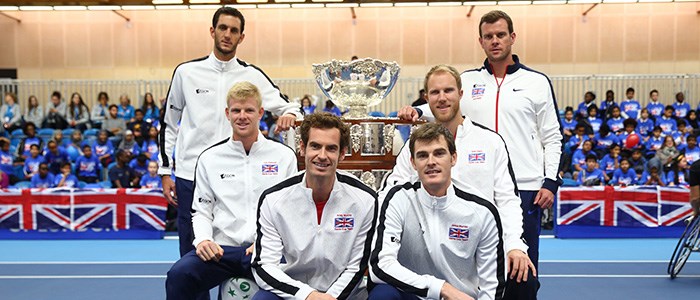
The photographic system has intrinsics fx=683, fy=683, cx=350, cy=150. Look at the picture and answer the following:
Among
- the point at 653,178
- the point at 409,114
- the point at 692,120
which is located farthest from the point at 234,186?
the point at 692,120

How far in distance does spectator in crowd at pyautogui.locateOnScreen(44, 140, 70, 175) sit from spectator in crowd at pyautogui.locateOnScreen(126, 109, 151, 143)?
1.39m

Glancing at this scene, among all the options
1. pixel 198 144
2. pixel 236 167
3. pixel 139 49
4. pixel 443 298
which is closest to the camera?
pixel 443 298

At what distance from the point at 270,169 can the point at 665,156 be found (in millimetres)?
10709

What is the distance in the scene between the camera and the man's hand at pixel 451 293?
3.22 metres

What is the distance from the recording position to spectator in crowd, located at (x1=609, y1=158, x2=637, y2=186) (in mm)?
11430

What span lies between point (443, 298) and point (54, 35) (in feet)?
60.7

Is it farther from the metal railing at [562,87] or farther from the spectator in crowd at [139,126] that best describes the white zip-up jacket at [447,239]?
the metal railing at [562,87]

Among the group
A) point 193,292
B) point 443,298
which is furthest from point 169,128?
point 443,298

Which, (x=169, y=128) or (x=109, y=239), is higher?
(x=169, y=128)

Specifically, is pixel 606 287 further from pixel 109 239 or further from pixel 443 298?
pixel 109 239

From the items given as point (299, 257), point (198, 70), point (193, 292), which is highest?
point (198, 70)

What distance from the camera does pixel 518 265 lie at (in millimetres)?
3410

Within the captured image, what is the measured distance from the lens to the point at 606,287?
653 cm

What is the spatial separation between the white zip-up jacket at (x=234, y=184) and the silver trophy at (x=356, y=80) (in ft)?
3.43
